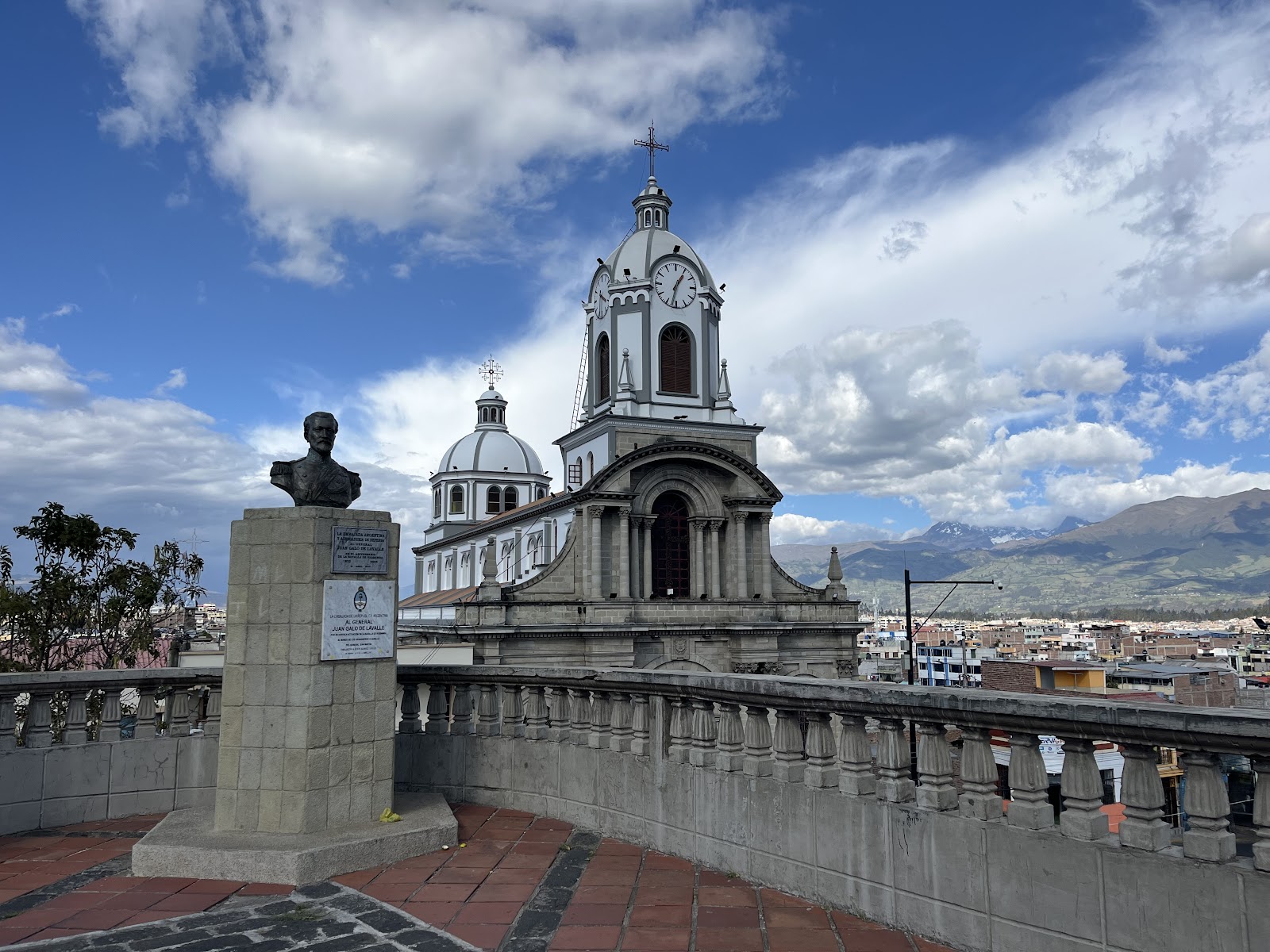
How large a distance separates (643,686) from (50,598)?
14387 millimetres

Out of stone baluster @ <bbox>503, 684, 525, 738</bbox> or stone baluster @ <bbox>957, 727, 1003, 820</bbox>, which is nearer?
stone baluster @ <bbox>957, 727, 1003, 820</bbox>

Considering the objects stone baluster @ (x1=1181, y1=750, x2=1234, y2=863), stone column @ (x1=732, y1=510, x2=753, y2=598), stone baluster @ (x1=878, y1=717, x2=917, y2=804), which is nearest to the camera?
stone baluster @ (x1=1181, y1=750, x2=1234, y2=863)

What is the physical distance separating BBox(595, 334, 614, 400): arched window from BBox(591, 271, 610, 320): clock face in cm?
105

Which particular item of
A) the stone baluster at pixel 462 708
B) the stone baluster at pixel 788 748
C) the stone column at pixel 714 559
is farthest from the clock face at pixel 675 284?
the stone baluster at pixel 788 748

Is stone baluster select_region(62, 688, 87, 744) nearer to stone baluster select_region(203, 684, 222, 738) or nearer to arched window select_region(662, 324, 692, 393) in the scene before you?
stone baluster select_region(203, 684, 222, 738)

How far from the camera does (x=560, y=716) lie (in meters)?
8.12

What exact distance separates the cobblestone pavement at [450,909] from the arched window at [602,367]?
111 ft

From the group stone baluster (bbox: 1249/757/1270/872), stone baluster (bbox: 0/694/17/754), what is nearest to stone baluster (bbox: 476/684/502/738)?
stone baluster (bbox: 0/694/17/754)

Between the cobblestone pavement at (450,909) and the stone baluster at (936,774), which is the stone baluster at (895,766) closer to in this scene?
the stone baluster at (936,774)

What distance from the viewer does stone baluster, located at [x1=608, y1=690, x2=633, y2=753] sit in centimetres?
747

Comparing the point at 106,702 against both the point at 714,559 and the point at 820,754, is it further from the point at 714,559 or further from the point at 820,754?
the point at 714,559

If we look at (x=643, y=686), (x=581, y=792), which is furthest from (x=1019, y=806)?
(x=581, y=792)

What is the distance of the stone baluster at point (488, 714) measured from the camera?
8.75 metres

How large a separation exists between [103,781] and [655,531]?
1115 inches
